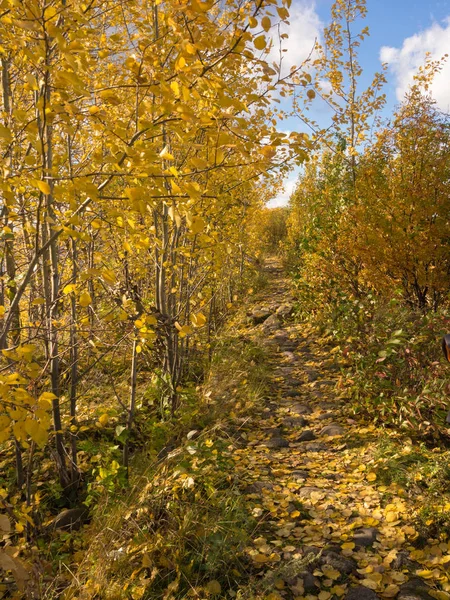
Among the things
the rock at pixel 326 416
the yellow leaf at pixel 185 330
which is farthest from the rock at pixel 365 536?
the rock at pixel 326 416

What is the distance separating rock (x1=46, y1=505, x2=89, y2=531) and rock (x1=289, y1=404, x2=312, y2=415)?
2.43 metres

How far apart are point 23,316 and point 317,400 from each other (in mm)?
3386

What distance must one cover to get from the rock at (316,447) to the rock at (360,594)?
183 cm

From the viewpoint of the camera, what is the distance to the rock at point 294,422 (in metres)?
4.68

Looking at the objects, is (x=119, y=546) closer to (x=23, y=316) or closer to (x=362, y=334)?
(x=23, y=316)

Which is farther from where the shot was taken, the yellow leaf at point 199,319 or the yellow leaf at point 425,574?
the yellow leaf at point 425,574

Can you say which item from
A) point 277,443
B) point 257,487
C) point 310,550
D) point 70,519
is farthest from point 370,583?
point 70,519

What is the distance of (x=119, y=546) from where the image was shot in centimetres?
260

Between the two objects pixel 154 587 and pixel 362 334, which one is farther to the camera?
pixel 362 334

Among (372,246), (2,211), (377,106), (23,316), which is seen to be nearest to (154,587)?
(2,211)

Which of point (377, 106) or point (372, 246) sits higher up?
point (377, 106)

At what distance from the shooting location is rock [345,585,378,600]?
2268mm

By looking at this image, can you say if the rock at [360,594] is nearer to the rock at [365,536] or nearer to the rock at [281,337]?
the rock at [365,536]

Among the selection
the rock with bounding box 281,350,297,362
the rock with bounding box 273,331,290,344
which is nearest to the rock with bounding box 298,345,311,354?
the rock with bounding box 281,350,297,362
